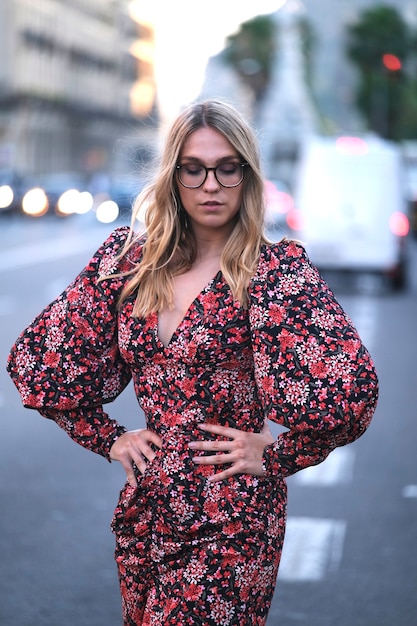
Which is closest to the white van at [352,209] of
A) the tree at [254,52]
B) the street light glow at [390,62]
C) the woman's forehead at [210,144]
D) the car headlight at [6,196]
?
the woman's forehead at [210,144]

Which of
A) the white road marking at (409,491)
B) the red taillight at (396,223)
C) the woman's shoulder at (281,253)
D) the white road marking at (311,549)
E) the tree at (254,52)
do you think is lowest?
the white road marking at (311,549)

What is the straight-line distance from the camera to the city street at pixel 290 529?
538cm

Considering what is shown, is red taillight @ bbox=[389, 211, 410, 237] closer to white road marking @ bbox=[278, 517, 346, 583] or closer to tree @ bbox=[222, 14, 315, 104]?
white road marking @ bbox=[278, 517, 346, 583]

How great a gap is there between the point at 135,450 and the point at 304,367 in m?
0.49

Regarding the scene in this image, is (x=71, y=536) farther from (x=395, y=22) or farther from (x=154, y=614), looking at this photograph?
(x=395, y=22)

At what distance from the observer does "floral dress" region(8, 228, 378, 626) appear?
3070 mm

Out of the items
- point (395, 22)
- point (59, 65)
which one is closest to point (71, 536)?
point (59, 65)

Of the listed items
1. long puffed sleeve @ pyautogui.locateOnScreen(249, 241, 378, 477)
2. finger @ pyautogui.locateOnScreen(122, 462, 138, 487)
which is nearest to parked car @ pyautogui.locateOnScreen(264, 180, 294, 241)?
long puffed sleeve @ pyautogui.locateOnScreen(249, 241, 378, 477)

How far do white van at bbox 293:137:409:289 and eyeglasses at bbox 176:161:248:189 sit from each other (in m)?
18.3

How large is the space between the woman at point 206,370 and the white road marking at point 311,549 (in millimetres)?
2582

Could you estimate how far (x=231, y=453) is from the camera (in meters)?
3.14

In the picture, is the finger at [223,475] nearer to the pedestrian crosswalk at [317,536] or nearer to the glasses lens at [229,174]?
the glasses lens at [229,174]

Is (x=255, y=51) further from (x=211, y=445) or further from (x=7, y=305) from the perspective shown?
(x=211, y=445)

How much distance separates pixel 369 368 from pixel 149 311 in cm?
54
